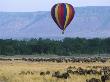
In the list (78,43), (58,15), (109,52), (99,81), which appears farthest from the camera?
(78,43)

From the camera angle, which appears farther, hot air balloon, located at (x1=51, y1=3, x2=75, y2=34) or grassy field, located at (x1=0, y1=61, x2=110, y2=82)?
hot air balloon, located at (x1=51, y1=3, x2=75, y2=34)

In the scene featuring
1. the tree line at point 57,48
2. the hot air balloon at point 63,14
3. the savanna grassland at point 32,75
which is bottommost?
the tree line at point 57,48

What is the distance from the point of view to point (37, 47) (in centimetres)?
12350

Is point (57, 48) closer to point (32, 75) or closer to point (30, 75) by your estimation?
point (32, 75)

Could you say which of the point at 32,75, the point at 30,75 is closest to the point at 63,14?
the point at 32,75

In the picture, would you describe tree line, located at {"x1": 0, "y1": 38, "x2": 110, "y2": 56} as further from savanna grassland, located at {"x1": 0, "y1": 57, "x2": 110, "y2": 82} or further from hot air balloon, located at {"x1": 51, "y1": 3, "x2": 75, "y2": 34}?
savanna grassland, located at {"x1": 0, "y1": 57, "x2": 110, "y2": 82}

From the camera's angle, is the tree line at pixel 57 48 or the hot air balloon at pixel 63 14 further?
the tree line at pixel 57 48

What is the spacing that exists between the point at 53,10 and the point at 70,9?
240 cm

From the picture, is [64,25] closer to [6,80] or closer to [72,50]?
[6,80]

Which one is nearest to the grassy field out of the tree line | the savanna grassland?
the savanna grassland

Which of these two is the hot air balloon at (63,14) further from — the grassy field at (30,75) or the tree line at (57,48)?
the tree line at (57,48)

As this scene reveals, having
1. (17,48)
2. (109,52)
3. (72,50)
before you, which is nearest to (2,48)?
(17,48)

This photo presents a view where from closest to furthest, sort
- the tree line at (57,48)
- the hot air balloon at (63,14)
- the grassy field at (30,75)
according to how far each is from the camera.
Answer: the grassy field at (30,75), the hot air balloon at (63,14), the tree line at (57,48)

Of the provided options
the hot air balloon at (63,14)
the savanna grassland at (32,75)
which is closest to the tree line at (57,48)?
the hot air balloon at (63,14)
